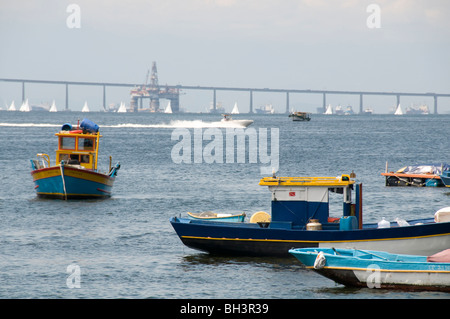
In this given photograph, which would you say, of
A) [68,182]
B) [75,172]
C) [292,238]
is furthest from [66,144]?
[292,238]

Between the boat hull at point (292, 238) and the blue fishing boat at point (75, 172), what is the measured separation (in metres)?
15.4

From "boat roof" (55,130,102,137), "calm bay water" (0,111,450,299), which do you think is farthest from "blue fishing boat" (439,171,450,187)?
"boat roof" (55,130,102,137)

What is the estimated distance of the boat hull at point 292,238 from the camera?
2495 cm

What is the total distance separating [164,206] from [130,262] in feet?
50.5

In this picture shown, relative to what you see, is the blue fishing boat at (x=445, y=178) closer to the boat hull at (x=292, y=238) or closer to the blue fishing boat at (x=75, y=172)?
the blue fishing boat at (x=75, y=172)

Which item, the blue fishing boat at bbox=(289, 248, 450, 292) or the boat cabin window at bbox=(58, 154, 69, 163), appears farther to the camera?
the boat cabin window at bbox=(58, 154, 69, 163)

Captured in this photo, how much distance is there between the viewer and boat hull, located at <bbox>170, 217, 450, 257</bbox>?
24953 mm

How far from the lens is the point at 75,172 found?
42.3m

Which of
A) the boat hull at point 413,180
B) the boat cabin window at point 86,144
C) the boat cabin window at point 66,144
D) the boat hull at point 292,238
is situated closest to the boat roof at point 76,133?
the boat cabin window at point 86,144

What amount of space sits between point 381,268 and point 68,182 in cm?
2434

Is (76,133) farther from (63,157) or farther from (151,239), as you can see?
(151,239)

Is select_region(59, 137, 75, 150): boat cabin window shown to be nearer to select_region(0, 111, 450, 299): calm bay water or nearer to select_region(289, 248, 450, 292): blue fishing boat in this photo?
select_region(0, 111, 450, 299): calm bay water

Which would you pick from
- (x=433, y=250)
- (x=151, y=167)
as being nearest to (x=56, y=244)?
(x=433, y=250)
